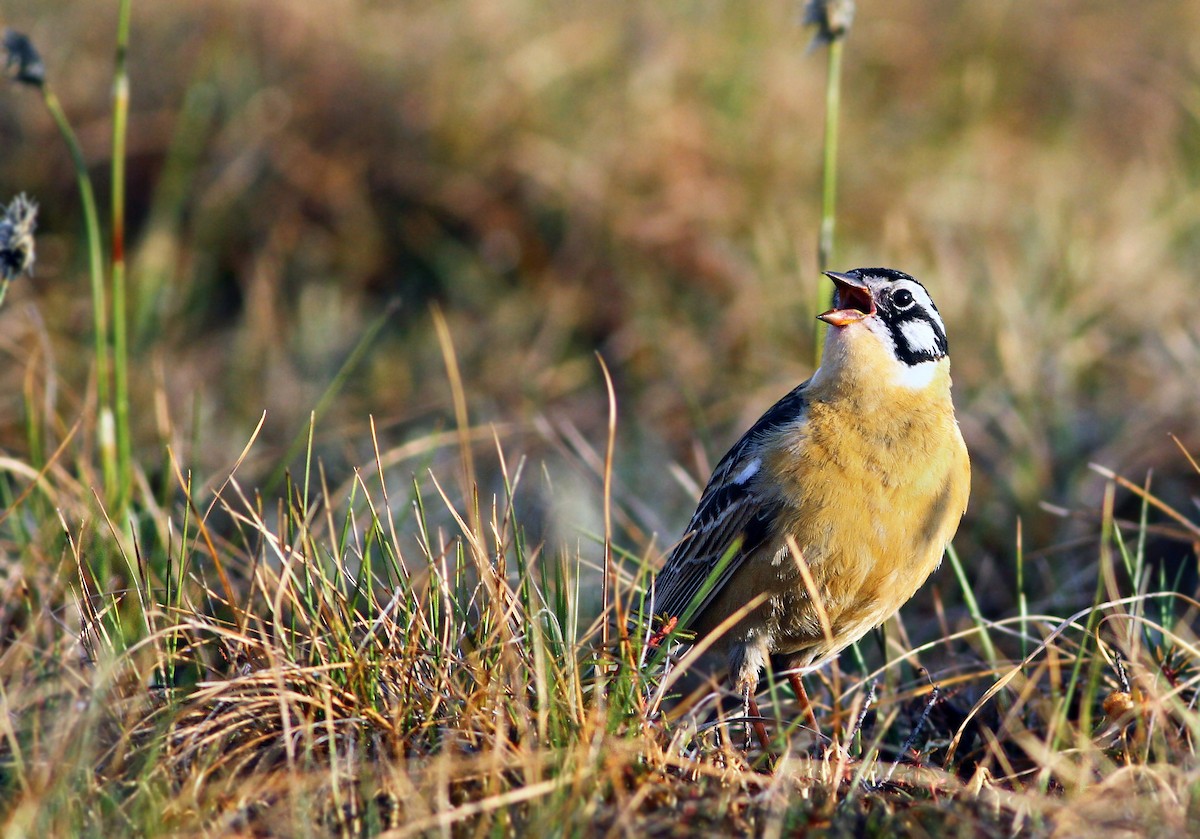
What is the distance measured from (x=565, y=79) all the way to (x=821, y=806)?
652 cm

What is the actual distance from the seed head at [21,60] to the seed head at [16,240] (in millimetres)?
608

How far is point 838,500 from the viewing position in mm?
4312

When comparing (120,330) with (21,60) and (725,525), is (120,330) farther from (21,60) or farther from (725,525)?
(725,525)

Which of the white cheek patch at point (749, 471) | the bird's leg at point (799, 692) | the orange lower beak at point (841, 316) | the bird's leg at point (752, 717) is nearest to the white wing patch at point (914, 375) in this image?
the orange lower beak at point (841, 316)

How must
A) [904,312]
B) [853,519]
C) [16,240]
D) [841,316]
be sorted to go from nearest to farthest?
1. [16,240]
2. [853,519]
3. [841,316]
4. [904,312]

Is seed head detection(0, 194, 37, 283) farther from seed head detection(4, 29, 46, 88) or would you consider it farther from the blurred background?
the blurred background

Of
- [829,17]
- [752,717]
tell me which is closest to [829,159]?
[829,17]

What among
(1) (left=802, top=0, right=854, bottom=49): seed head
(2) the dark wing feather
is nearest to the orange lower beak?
(2) the dark wing feather

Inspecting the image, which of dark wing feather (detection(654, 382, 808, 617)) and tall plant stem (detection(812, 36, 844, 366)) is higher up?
tall plant stem (detection(812, 36, 844, 366))

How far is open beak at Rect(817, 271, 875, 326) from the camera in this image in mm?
4715

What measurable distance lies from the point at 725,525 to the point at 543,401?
317 centimetres

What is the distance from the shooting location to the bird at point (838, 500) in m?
4.30

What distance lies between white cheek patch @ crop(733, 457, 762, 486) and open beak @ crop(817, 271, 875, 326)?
54cm

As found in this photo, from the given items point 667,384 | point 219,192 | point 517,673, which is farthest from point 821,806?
point 219,192
